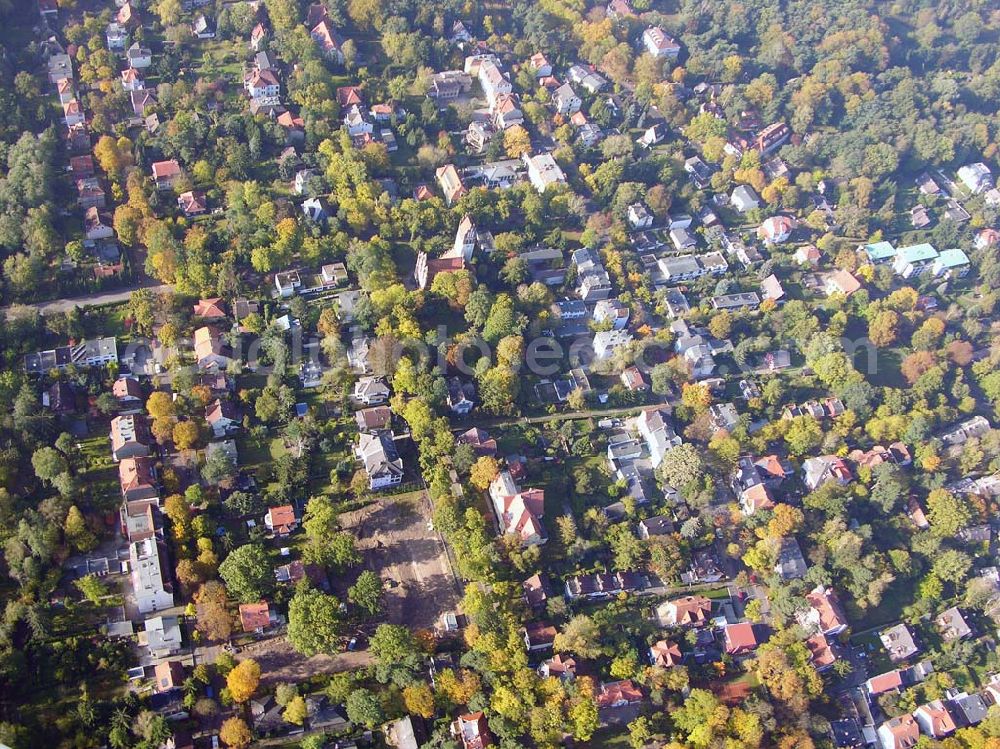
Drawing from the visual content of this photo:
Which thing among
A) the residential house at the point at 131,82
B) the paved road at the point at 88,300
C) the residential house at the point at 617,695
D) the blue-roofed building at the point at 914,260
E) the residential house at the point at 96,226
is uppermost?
the residential house at the point at 131,82

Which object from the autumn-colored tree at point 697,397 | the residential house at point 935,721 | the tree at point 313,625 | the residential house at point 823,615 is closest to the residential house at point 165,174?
the tree at point 313,625

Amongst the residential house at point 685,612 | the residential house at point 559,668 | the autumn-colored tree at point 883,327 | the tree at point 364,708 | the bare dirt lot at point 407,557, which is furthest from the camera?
the autumn-colored tree at point 883,327

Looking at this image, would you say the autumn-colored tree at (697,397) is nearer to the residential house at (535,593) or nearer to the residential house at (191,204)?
the residential house at (535,593)

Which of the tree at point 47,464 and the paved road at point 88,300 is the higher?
the paved road at point 88,300

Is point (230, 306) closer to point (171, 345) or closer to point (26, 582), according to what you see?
point (171, 345)

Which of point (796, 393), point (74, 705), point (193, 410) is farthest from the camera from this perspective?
point (796, 393)

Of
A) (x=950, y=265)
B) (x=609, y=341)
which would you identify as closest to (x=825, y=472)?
(x=609, y=341)

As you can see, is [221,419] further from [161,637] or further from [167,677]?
[167,677]

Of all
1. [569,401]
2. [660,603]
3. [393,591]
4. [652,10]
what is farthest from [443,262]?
[652,10]
